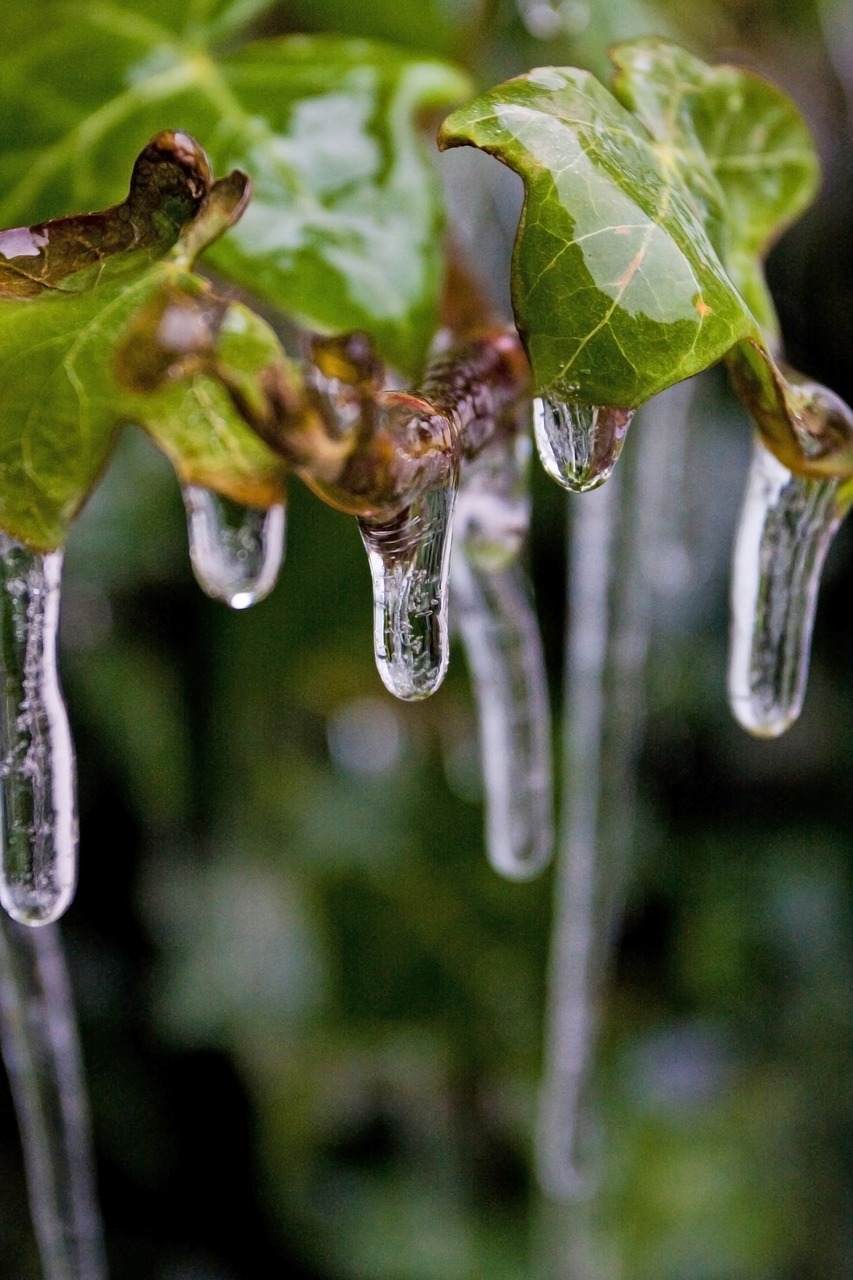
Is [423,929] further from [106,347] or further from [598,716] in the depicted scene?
[106,347]

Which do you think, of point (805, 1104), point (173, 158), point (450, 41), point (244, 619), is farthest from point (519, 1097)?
point (173, 158)

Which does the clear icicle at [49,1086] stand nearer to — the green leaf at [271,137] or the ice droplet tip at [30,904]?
the ice droplet tip at [30,904]

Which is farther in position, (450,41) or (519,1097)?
(519,1097)

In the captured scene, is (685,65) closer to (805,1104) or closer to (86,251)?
(86,251)

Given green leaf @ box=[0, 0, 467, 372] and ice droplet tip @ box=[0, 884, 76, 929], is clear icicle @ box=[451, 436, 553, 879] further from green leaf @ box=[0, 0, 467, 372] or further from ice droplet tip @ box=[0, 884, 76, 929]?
ice droplet tip @ box=[0, 884, 76, 929]

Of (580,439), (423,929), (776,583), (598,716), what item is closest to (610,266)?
(580,439)

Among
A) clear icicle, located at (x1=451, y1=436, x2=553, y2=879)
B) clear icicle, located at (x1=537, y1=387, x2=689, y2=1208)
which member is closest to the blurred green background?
clear icicle, located at (x1=537, y1=387, x2=689, y2=1208)
